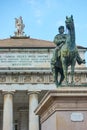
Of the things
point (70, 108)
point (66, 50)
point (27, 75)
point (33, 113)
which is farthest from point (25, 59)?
point (70, 108)

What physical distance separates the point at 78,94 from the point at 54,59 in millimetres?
2067

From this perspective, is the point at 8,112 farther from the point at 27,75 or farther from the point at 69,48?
the point at 69,48

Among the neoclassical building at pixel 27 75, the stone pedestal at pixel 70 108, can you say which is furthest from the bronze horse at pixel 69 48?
the neoclassical building at pixel 27 75

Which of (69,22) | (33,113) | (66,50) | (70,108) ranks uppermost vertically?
(33,113)

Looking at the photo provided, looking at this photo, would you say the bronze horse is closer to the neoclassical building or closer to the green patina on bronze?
the green patina on bronze

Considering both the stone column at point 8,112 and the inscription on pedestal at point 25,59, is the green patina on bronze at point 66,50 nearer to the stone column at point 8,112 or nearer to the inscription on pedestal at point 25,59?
the stone column at point 8,112

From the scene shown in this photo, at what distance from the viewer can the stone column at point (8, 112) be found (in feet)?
121

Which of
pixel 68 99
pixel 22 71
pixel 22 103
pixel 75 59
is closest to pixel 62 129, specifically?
pixel 68 99

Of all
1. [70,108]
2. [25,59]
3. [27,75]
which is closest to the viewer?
[70,108]

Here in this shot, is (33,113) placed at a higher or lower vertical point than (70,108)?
higher

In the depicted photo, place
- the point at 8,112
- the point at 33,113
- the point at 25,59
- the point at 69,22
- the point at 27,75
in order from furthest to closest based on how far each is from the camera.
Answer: the point at 25,59, the point at 27,75, the point at 8,112, the point at 33,113, the point at 69,22

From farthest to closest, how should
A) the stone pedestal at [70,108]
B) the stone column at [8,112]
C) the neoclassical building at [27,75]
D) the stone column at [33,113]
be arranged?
1. the neoclassical building at [27,75]
2. the stone column at [33,113]
3. the stone column at [8,112]
4. the stone pedestal at [70,108]

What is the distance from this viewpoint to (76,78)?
38.5 m

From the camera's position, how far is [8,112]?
37.4 metres
